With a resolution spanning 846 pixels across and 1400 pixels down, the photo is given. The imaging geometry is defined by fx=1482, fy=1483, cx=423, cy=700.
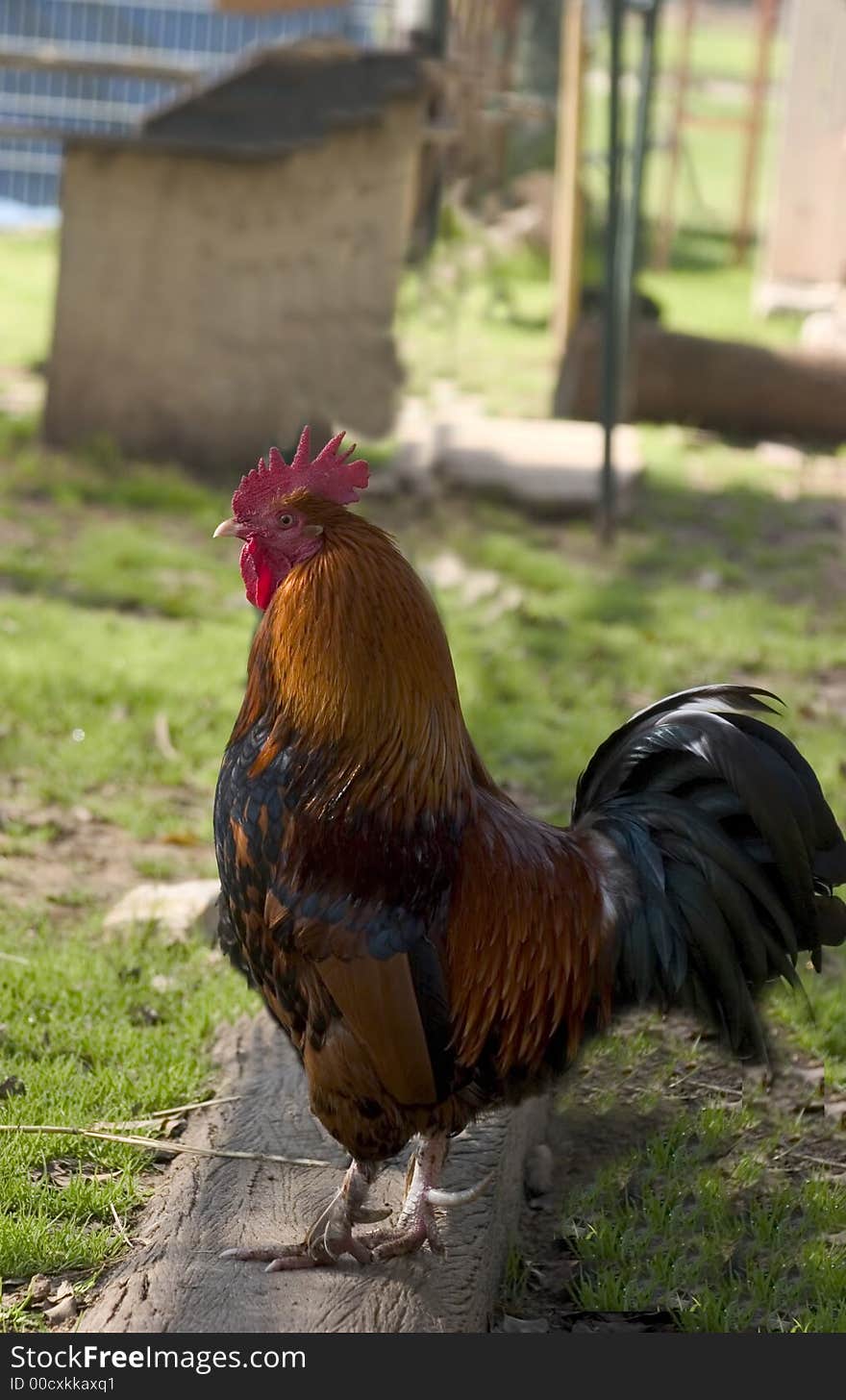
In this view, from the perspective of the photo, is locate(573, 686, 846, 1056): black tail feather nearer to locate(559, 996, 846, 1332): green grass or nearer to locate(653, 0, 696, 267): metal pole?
locate(559, 996, 846, 1332): green grass

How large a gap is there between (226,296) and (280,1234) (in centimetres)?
653

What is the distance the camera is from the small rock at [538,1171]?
3.52 metres

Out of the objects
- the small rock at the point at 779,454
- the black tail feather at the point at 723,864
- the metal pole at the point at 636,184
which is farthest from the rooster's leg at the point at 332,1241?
the small rock at the point at 779,454

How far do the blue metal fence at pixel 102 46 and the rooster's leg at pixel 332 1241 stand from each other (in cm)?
1259

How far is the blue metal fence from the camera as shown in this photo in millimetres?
14148

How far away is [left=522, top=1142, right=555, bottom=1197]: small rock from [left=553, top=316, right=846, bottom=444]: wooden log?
7.34m

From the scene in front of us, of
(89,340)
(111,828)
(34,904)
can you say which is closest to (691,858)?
(34,904)

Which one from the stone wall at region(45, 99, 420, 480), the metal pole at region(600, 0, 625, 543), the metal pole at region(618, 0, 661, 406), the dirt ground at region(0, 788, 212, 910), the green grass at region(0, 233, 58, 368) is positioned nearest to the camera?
the dirt ground at region(0, 788, 212, 910)

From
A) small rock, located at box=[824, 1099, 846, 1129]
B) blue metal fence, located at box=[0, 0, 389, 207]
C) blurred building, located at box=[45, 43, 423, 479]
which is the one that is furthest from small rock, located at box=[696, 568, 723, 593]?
blue metal fence, located at box=[0, 0, 389, 207]

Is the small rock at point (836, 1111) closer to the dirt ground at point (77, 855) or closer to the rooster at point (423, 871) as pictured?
the rooster at point (423, 871)

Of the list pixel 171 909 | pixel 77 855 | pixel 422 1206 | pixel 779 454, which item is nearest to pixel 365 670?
pixel 422 1206

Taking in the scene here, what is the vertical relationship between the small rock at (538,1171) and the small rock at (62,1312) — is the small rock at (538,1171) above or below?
below

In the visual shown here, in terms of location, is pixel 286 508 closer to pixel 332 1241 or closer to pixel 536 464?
pixel 332 1241

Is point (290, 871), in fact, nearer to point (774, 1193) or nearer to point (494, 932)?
point (494, 932)
